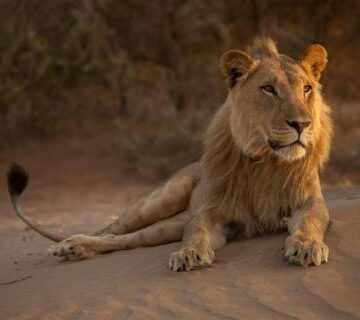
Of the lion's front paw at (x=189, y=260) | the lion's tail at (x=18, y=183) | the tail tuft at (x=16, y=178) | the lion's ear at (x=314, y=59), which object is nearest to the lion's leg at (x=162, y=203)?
the lion's tail at (x=18, y=183)

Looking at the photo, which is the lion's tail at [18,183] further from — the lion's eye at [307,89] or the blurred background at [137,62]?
the blurred background at [137,62]

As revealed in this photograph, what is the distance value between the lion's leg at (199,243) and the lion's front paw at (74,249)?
2.66 feet

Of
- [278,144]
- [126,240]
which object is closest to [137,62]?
[126,240]

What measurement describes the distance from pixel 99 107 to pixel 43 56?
3.37ft

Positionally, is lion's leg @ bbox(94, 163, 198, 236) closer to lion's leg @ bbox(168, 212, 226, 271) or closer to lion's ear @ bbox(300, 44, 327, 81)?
lion's leg @ bbox(168, 212, 226, 271)

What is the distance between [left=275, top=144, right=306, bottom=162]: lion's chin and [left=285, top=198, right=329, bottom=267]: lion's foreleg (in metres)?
0.30

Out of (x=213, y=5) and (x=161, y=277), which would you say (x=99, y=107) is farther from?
(x=161, y=277)

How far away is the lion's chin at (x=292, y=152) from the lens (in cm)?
471

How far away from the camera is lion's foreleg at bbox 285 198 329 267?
13.9 feet

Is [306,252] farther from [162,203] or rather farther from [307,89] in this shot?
[162,203]

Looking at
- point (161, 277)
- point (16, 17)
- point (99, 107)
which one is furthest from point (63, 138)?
point (161, 277)

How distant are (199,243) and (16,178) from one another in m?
1.81

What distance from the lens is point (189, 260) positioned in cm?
448

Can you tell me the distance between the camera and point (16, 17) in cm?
1227
